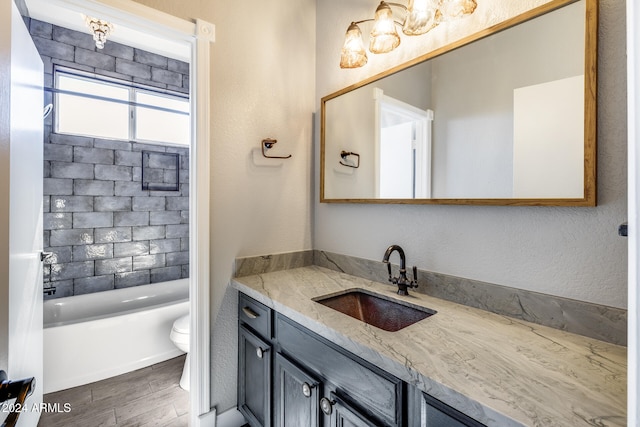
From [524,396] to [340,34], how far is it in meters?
1.92

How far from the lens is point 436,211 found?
136 cm

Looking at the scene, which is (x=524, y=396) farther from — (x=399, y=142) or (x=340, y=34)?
(x=340, y=34)

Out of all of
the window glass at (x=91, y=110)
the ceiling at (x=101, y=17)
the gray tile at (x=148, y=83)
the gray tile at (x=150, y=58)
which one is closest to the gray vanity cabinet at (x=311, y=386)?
the ceiling at (x=101, y=17)

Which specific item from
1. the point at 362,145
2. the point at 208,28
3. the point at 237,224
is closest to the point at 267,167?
the point at 237,224

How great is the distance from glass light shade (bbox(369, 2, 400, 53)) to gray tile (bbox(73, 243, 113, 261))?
2.88 metres

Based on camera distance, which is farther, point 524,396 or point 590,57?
point 590,57

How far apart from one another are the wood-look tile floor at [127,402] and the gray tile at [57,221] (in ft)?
4.41

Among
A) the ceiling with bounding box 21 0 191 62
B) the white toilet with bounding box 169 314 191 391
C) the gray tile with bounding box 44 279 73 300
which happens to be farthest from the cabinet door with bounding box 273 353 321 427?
the gray tile with bounding box 44 279 73 300

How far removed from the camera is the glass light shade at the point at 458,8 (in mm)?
1148

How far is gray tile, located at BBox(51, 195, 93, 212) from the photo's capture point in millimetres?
2555

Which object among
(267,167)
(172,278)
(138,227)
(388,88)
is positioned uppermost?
(388,88)

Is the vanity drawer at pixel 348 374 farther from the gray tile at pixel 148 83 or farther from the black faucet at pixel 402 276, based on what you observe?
the gray tile at pixel 148 83

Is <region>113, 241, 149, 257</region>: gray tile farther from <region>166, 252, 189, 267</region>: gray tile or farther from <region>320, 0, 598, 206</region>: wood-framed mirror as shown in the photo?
<region>320, 0, 598, 206</region>: wood-framed mirror

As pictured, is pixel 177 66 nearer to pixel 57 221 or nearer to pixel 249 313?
pixel 57 221
